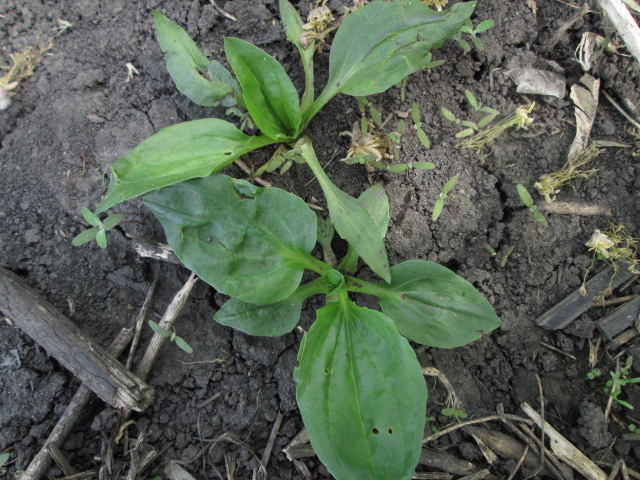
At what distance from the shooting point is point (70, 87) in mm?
2291

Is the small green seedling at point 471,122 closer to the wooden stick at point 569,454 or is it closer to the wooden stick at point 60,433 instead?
the wooden stick at point 569,454

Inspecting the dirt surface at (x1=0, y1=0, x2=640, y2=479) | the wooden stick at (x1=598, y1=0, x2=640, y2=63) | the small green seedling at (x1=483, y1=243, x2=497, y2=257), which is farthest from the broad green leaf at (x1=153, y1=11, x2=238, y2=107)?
the wooden stick at (x1=598, y1=0, x2=640, y2=63)

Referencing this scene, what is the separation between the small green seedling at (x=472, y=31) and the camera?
2211 mm

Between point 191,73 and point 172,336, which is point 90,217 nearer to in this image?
point 172,336

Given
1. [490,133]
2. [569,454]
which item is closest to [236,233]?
[490,133]

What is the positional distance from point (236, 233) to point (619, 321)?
181 cm

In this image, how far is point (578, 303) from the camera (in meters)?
2.11

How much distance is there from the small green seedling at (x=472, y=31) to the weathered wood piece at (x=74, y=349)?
2.25m

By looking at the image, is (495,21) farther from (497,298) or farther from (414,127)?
(497,298)

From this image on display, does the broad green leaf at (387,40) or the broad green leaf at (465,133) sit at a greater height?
the broad green leaf at (387,40)

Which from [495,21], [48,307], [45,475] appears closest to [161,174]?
[48,307]

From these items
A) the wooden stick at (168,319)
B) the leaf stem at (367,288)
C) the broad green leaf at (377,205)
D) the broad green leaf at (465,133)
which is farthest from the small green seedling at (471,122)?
the wooden stick at (168,319)

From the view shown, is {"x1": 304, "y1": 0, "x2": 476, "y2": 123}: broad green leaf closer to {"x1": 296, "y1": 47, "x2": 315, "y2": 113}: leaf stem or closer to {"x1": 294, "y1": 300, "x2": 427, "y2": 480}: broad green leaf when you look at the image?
{"x1": 296, "y1": 47, "x2": 315, "y2": 113}: leaf stem

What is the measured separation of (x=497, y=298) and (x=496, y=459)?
715 millimetres
